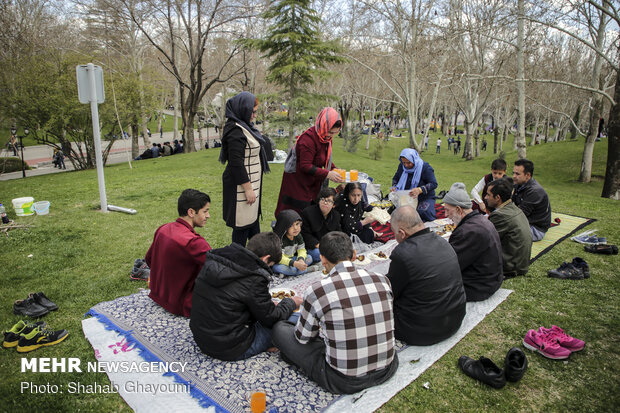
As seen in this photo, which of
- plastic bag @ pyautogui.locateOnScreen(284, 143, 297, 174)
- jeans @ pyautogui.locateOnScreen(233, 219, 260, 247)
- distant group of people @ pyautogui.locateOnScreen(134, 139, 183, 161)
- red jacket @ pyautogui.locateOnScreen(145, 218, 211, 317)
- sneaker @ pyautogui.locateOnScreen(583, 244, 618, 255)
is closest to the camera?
red jacket @ pyautogui.locateOnScreen(145, 218, 211, 317)

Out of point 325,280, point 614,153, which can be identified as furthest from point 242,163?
point 614,153

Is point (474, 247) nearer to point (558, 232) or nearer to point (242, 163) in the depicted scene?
point (242, 163)

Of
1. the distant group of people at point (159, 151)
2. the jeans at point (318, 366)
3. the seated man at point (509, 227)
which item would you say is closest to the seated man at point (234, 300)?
the jeans at point (318, 366)

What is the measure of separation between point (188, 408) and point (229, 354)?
0.50 meters

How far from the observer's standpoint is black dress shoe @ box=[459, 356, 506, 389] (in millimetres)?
2924

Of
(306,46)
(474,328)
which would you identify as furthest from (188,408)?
(306,46)

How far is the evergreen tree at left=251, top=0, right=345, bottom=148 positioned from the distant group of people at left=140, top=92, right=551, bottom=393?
10.7 m

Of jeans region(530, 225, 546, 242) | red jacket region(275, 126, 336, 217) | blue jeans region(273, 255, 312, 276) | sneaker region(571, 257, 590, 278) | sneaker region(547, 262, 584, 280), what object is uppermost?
red jacket region(275, 126, 336, 217)

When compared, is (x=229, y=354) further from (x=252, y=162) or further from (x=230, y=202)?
(x=252, y=162)

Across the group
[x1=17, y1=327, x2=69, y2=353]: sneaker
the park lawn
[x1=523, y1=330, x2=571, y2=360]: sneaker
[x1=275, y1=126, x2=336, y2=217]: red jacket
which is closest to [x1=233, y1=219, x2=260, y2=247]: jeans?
[x1=275, y1=126, x2=336, y2=217]: red jacket

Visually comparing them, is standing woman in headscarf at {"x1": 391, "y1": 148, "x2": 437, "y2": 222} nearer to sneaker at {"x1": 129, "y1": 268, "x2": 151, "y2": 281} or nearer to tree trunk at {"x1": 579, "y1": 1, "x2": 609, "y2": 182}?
sneaker at {"x1": 129, "y1": 268, "x2": 151, "y2": 281}

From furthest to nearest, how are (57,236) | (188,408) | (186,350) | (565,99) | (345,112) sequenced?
(345,112)
(565,99)
(57,236)
(186,350)
(188,408)

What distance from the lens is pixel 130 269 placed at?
17.1 feet

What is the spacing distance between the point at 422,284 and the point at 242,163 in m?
2.46
